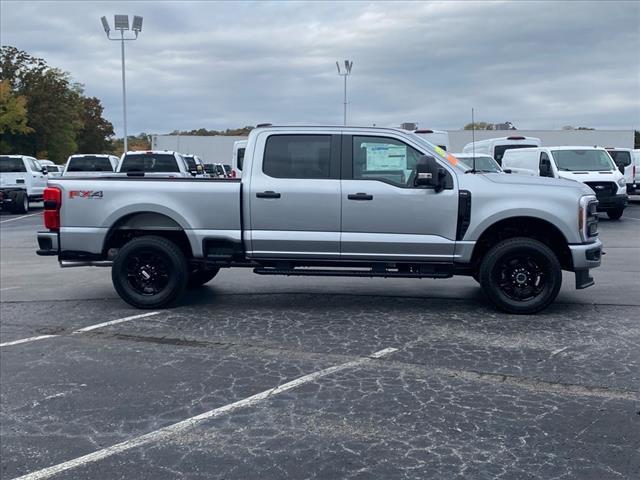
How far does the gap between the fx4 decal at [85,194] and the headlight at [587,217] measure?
17.4 ft

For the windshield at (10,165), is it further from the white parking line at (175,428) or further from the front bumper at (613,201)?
the white parking line at (175,428)

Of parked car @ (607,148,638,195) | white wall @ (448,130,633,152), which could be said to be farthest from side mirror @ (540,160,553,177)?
white wall @ (448,130,633,152)

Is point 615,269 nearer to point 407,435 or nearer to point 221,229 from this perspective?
point 221,229

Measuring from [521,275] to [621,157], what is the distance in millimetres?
21483

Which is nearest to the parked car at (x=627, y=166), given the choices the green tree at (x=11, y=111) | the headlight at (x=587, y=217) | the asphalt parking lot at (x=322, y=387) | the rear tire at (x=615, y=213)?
the rear tire at (x=615, y=213)

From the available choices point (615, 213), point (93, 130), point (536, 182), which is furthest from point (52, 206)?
point (93, 130)

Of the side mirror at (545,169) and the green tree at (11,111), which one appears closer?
the side mirror at (545,169)

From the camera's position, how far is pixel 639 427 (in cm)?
452

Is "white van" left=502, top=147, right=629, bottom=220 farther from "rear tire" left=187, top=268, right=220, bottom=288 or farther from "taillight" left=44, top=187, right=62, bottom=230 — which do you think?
"taillight" left=44, top=187, right=62, bottom=230

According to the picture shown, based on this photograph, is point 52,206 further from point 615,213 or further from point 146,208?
point 615,213

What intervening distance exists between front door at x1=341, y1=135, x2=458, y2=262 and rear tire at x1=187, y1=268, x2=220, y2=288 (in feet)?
8.55

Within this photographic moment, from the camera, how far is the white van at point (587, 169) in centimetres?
1938

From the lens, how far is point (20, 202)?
995 inches

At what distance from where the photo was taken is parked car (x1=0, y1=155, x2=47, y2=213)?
2503 cm
